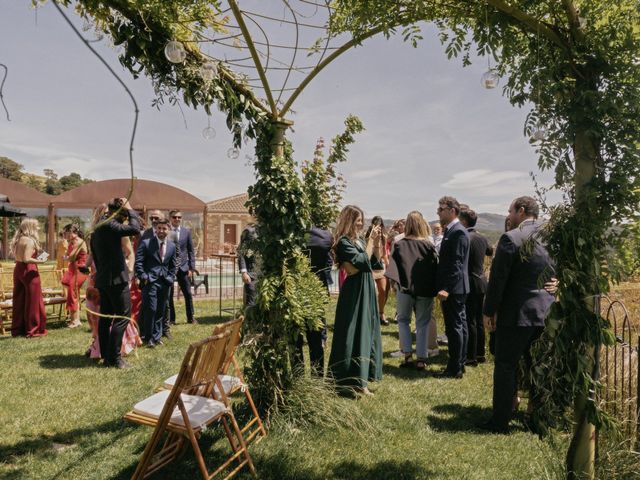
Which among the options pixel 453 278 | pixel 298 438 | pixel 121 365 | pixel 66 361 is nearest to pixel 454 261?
pixel 453 278

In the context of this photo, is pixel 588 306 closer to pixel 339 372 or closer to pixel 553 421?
pixel 553 421

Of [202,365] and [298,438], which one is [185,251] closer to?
[298,438]

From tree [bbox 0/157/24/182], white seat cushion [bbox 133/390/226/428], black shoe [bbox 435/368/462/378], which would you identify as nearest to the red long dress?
white seat cushion [bbox 133/390/226/428]

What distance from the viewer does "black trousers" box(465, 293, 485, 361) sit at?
19.0 ft

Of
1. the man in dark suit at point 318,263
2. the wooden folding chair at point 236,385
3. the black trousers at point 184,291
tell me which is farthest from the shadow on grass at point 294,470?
the black trousers at point 184,291

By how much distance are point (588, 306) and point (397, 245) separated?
3326mm

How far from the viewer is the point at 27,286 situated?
7242 mm

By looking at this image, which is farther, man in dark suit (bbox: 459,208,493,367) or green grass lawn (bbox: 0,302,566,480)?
man in dark suit (bbox: 459,208,493,367)

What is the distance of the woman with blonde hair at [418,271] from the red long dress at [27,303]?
5739mm

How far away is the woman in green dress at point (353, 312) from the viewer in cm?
450

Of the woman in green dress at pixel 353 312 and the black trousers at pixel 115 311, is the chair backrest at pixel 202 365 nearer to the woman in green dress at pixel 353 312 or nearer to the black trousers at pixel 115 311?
the woman in green dress at pixel 353 312

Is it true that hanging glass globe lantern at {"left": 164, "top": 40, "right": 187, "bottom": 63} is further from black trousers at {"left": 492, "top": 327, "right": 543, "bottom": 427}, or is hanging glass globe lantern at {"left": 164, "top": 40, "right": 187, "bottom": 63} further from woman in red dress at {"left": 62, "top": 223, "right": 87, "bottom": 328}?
woman in red dress at {"left": 62, "top": 223, "right": 87, "bottom": 328}

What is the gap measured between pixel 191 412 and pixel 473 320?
400 cm

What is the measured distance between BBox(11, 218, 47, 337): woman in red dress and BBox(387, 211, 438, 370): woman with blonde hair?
5.58 metres
